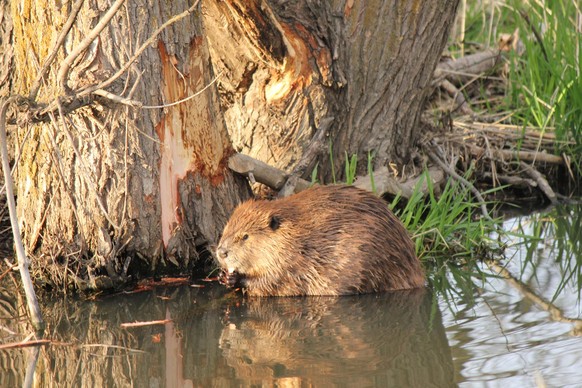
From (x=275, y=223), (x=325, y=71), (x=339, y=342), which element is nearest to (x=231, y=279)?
(x=275, y=223)

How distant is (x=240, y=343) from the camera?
3322 mm

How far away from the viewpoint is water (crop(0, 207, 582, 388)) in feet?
9.50

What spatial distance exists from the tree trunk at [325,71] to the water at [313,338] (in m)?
1.05

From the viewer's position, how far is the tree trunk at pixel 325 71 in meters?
4.62

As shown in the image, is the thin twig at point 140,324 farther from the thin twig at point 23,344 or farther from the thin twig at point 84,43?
the thin twig at point 84,43

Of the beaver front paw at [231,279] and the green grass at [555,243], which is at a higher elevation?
the beaver front paw at [231,279]

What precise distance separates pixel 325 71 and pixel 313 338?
1.79 metres

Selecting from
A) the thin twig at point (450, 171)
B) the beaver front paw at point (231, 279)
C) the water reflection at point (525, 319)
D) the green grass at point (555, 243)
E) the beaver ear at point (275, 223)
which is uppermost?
the thin twig at point (450, 171)

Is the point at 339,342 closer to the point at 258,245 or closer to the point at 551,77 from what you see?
the point at 258,245

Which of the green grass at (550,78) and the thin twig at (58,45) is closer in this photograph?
the thin twig at (58,45)

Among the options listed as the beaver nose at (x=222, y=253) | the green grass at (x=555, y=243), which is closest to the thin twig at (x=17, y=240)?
the beaver nose at (x=222, y=253)

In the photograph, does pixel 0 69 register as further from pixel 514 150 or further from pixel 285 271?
pixel 514 150

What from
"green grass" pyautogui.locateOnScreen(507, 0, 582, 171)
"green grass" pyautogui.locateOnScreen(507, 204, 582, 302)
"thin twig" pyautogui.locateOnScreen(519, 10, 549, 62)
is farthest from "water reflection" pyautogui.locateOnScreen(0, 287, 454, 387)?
"thin twig" pyautogui.locateOnScreen(519, 10, 549, 62)

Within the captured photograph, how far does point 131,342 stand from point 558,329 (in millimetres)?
1573
